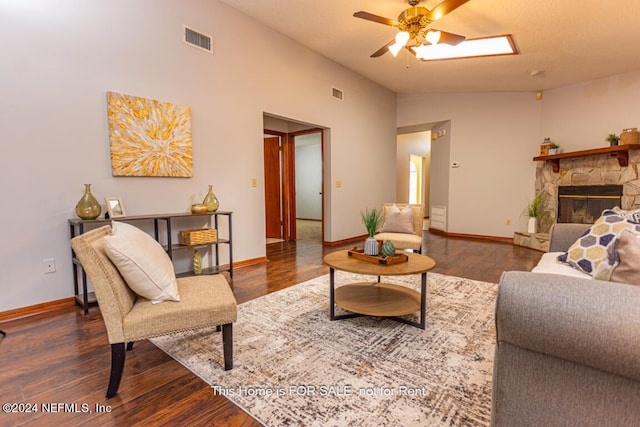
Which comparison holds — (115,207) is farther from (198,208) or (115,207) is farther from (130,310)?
(130,310)

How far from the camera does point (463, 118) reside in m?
6.36

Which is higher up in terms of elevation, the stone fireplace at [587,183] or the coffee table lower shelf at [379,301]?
the stone fireplace at [587,183]

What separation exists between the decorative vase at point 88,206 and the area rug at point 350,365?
1294 millimetres

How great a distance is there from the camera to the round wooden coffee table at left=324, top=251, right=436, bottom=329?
2.25 m

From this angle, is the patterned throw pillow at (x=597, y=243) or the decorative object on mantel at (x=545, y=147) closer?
the patterned throw pillow at (x=597, y=243)

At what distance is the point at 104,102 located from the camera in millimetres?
2893

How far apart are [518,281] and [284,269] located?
10.7ft

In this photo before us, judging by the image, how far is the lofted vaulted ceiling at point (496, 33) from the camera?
10.7 feet

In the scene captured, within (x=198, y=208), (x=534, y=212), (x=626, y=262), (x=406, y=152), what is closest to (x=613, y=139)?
(x=534, y=212)

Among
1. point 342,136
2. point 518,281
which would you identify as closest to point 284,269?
point 342,136

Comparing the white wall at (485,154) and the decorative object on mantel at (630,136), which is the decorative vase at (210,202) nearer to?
the white wall at (485,154)

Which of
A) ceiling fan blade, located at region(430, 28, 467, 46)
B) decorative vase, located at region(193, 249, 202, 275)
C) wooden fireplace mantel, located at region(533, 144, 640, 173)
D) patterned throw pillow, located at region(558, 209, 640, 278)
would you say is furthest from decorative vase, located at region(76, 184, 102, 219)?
wooden fireplace mantel, located at region(533, 144, 640, 173)

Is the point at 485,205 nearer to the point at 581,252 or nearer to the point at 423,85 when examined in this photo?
the point at 423,85

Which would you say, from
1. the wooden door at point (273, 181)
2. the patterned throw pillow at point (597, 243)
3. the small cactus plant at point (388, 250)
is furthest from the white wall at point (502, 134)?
the small cactus plant at point (388, 250)
